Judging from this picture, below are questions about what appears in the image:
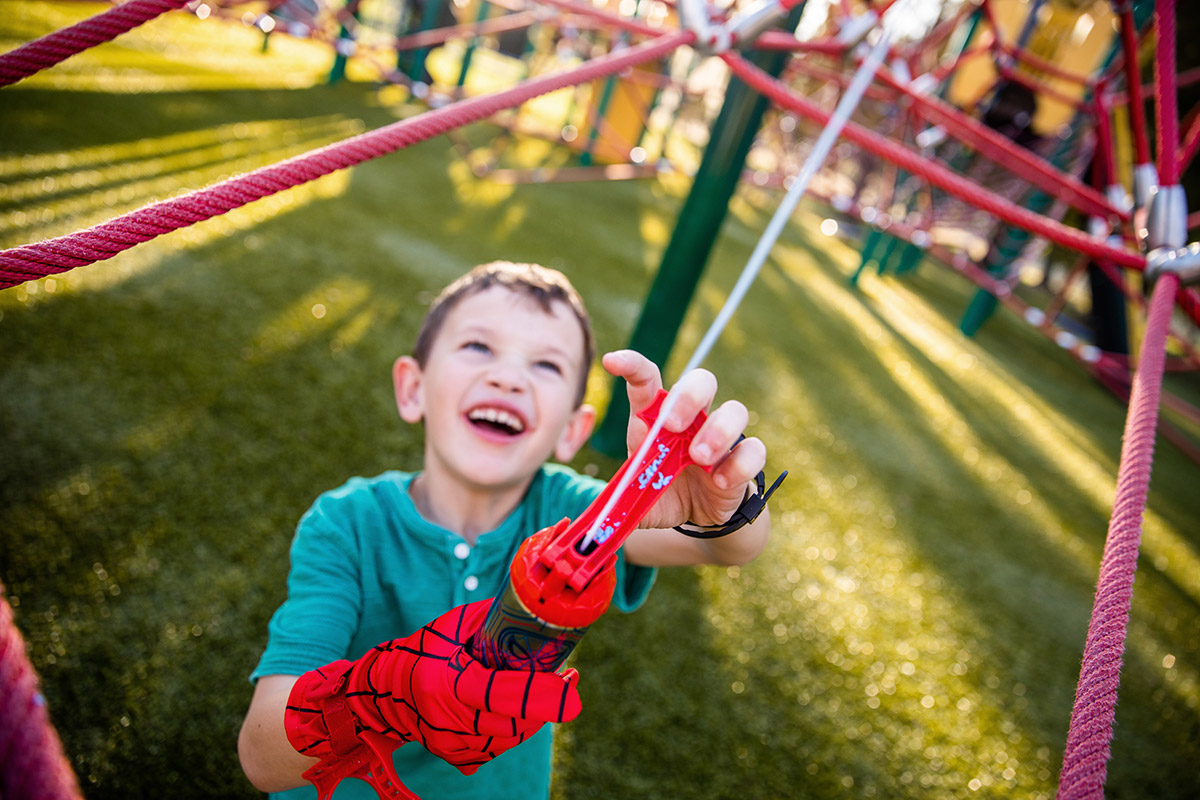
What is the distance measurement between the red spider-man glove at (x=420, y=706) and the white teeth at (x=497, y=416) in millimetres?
366

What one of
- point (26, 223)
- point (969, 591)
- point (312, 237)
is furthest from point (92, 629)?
point (969, 591)

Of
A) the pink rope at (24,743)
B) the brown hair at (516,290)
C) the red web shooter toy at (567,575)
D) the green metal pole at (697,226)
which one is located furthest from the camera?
the green metal pole at (697,226)

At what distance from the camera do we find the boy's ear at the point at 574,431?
1.03m

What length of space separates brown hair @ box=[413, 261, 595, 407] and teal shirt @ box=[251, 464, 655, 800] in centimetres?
24

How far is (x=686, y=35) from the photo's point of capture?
1.17 m

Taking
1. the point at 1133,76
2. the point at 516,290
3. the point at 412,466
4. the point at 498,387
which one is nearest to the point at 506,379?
the point at 498,387

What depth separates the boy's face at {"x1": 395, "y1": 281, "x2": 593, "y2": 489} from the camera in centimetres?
88

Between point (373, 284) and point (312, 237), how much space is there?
447 mm

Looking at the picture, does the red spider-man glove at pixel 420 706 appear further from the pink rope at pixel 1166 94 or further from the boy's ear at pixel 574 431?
the pink rope at pixel 1166 94

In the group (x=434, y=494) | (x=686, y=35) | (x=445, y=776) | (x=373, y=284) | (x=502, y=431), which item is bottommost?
(x=373, y=284)

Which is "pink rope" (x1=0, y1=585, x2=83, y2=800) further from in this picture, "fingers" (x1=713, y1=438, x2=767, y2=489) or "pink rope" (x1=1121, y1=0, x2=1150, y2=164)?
"pink rope" (x1=1121, y1=0, x2=1150, y2=164)

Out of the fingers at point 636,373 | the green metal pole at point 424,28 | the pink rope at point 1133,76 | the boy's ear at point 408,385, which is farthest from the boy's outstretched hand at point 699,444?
the green metal pole at point 424,28

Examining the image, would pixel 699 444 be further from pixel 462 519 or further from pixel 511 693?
pixel 462 519

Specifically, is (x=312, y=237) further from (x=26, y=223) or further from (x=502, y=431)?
(x=502, y=431)
